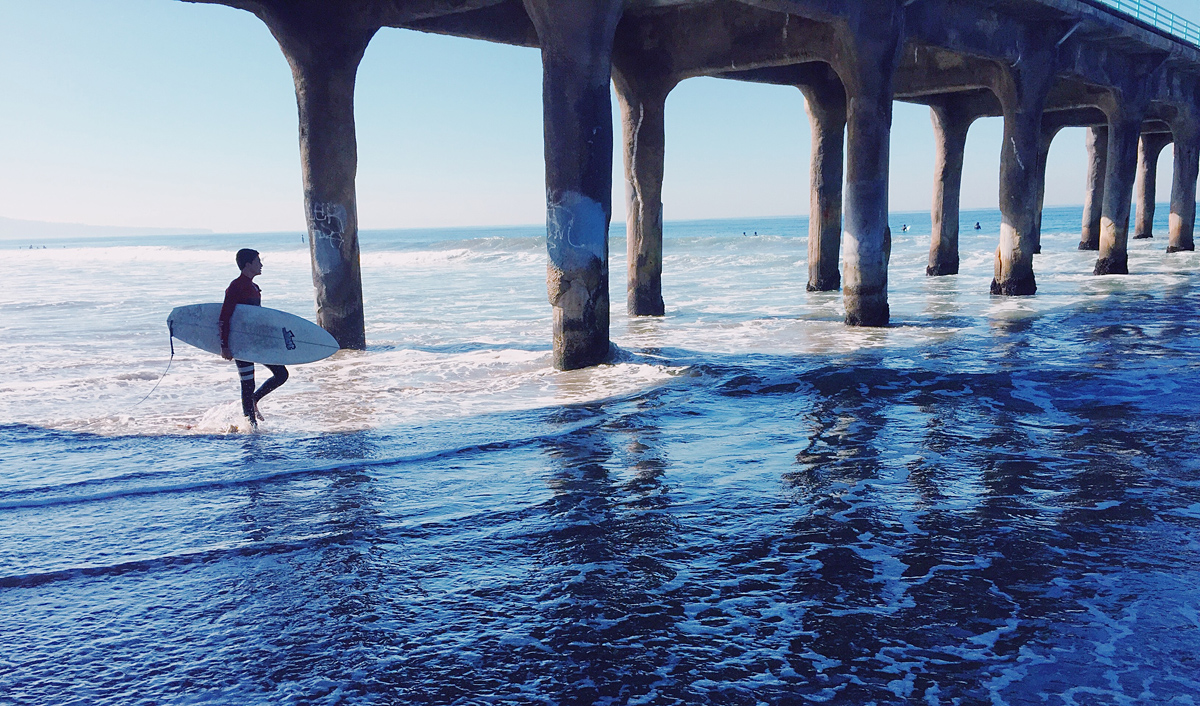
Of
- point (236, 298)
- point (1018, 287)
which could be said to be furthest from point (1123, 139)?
point (236, 298)

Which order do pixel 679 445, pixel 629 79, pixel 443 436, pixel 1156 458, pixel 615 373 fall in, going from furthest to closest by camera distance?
pixel 629 79, pixel 615 373, pixel 443 436, pixel 679 445, pixel 1156 458

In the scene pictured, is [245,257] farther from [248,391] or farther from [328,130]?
[328,130]

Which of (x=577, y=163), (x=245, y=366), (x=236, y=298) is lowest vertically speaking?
(x=245, y=366)

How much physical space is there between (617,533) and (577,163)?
577 cm

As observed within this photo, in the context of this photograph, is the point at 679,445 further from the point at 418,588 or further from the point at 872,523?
the point at 418,588

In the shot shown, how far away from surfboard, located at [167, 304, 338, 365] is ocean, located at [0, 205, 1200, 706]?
59 centimetres

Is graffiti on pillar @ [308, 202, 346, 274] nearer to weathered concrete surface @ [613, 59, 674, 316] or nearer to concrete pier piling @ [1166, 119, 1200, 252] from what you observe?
weathered concrete surface @ [613, 59, 674, 316]

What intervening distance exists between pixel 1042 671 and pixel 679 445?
371 cm

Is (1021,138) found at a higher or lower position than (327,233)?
higher

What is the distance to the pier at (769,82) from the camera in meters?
9.78

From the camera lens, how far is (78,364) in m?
11.8

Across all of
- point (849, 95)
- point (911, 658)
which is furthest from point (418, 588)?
point (849, 95)

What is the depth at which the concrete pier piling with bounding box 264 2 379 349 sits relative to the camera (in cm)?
1147

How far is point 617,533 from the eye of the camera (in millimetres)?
4789
